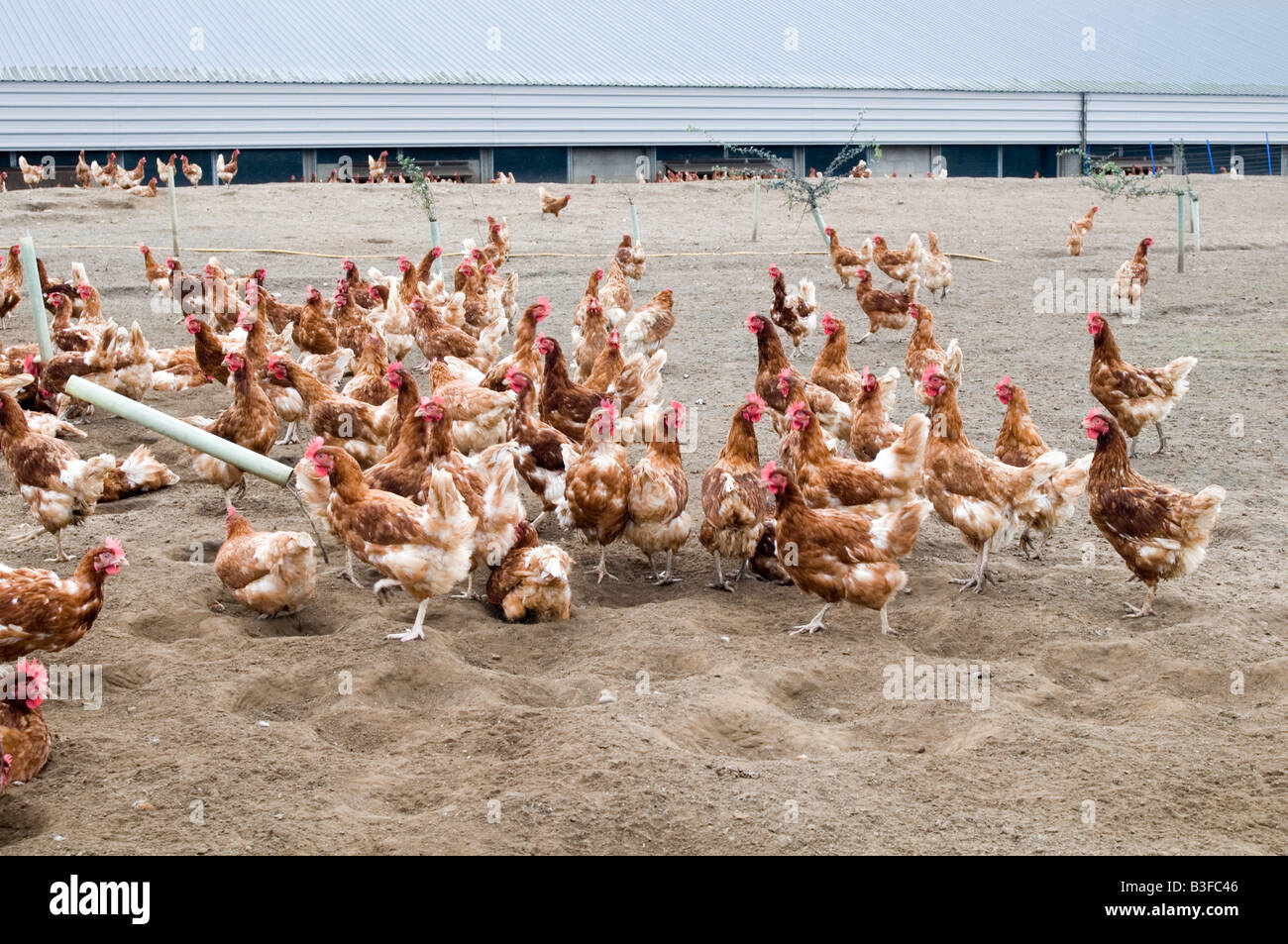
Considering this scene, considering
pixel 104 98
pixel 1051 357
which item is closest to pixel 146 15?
pixel 104 98

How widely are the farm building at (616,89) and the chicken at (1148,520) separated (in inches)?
897

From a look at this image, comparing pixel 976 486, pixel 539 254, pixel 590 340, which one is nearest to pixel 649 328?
pixel 590 340

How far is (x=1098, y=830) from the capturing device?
423 cm

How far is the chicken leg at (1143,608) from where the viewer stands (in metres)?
6.43

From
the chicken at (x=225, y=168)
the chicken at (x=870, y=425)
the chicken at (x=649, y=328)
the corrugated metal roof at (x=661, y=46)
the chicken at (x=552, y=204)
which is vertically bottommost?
the chicken at (x=870, y=425)

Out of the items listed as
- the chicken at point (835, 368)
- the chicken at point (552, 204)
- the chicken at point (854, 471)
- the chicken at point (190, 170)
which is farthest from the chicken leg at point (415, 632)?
the chicken at point (190, 170)

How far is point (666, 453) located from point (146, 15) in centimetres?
3548

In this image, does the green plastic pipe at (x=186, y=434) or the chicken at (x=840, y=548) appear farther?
the green plastic pipe at (x=186, y=434)

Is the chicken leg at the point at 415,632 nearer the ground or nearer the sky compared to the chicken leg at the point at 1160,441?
nearer the ground

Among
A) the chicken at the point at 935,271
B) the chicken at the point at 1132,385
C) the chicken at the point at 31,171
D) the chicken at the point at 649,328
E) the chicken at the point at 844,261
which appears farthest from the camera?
the chicken at the point at 31,171

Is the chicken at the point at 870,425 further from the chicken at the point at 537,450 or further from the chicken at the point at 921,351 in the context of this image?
the chicken at the point at 921,351

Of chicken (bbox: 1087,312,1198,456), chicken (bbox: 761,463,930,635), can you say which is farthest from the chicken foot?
chicken (bbox: 1087,312,1198,456)

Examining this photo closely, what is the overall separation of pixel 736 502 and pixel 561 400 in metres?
2.27
